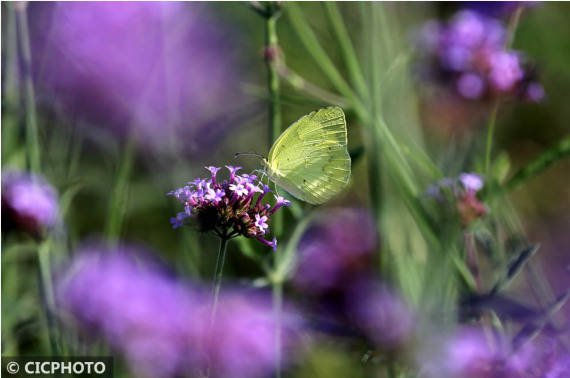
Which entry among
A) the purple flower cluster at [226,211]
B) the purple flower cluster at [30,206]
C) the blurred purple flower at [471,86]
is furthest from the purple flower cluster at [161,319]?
the blurred purple flower at [471,86]

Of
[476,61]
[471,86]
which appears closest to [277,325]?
[471,86]

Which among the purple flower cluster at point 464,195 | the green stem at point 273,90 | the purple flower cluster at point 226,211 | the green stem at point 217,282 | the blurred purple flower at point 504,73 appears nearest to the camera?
the green stem at point 217,282

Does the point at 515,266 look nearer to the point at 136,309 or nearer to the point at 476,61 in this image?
the point at 476,61

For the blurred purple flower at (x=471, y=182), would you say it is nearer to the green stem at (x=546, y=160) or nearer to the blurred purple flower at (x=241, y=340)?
the green stem at (x=546, y=160)

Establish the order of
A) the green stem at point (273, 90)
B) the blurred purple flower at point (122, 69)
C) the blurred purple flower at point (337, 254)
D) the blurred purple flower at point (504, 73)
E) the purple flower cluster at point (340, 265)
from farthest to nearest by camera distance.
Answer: the blurred purple flower at point (122, 69) < the blurred purple flower at point (337, 254) < the purple flower cluster at point (340, 265) < the blurred purple flower at point (504, 73) < the green stem at point (273, 90)

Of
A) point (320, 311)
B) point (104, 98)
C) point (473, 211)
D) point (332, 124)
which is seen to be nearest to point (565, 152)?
point (473, 211)
